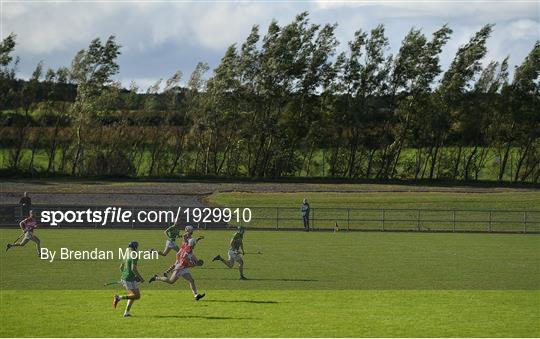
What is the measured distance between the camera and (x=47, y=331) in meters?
19.5

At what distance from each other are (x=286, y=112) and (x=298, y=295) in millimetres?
68647

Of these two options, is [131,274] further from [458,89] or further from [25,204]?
[458,89]

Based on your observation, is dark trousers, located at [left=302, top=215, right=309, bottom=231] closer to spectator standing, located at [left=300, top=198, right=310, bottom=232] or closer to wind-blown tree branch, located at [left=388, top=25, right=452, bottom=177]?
spectator standing, located at [left=300, top=198, right=310, bottom=232]

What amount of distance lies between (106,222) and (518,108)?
49.7 m

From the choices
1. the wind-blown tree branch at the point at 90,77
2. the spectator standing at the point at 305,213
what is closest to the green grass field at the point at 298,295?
the spectator standing at the point at 305,213

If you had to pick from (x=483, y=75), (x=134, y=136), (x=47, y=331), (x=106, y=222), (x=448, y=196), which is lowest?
(x=47, y=331)

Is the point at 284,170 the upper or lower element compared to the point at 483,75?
lower

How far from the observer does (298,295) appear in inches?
1015

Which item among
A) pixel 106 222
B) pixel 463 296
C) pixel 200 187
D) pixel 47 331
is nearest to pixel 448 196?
pixel 200 187

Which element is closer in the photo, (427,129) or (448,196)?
(448,196)

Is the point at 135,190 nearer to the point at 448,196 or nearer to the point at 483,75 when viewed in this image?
the point at 448,196

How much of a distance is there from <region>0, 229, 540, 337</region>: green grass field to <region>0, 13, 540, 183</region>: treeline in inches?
1919

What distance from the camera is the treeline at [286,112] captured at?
90562 millimetres

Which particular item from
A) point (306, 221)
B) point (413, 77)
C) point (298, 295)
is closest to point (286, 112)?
point (413, 77)
